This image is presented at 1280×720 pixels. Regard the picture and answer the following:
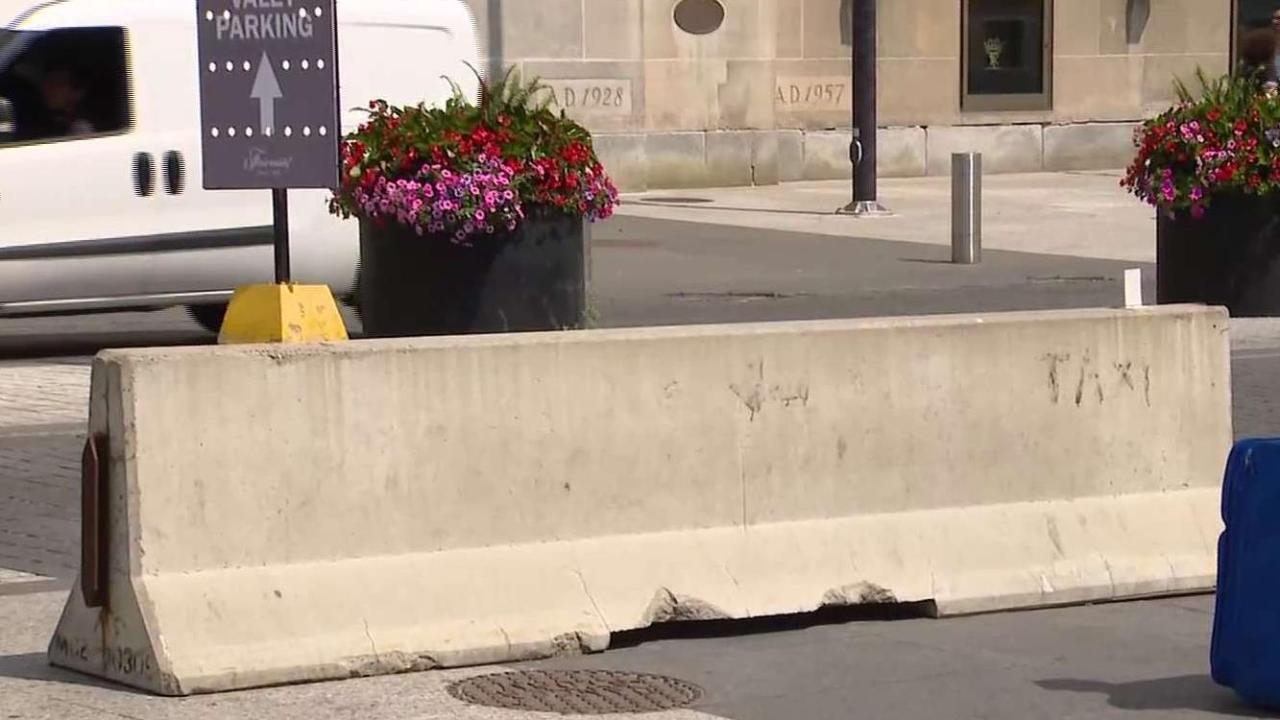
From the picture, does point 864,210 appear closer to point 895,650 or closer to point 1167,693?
point 895,650

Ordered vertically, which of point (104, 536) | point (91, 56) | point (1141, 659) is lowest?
point (1141, 659)

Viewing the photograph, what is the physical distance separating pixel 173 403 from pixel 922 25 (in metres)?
24.6

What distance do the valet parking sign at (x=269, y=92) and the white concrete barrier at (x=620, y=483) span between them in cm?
97

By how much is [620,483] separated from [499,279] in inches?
225

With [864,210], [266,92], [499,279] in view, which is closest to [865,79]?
[864,210]

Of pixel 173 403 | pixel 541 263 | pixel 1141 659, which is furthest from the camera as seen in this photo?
pixel 541 263

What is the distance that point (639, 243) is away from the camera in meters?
22.8

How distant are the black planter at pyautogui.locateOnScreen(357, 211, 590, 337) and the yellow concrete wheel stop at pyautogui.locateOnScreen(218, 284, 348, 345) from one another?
5529mm

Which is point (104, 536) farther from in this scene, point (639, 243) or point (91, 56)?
point (639, 243)

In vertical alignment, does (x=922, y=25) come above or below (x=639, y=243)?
above

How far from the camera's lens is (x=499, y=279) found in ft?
43.3

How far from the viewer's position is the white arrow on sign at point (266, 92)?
308 inches

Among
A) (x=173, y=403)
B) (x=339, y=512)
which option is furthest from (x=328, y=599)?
(x=173, y=403)

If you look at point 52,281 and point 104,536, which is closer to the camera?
point 104,536
